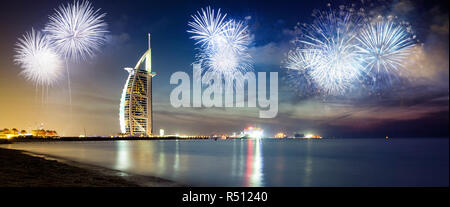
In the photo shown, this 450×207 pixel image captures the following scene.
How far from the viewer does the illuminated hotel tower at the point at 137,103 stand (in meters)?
176

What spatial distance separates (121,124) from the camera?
182m

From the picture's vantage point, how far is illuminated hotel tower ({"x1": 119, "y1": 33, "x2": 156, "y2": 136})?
17638 cm

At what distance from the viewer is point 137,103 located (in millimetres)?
180125

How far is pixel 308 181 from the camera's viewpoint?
28.0 meters
